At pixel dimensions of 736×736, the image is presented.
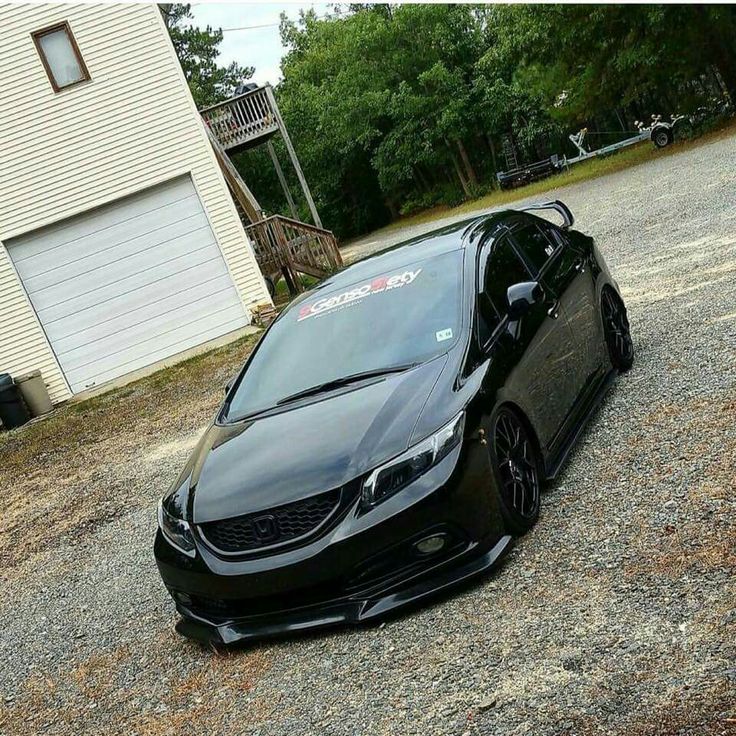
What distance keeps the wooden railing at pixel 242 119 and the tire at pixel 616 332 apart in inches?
786

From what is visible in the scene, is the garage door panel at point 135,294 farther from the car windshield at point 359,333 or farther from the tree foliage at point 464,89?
the tree foliage at point 464,89

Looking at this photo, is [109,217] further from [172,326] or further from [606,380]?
[606,380]

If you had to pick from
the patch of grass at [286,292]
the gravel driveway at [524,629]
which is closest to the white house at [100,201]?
the patch of grass at [286,292]

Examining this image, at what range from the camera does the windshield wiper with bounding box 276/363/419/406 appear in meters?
4.87

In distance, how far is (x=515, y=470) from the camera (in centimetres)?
457

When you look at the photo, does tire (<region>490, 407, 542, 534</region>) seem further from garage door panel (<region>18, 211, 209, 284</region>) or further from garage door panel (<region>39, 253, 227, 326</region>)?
garage door panel (<region>18, 211, 209, 284</region>)

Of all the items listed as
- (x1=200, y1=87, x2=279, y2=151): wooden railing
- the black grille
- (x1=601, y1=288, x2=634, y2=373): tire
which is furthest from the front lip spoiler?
(x1=200, y1=87, x2=279, y2=151): wooden railing

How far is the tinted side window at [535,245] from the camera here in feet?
19.6

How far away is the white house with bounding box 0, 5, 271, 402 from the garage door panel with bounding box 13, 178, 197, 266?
0.02 m

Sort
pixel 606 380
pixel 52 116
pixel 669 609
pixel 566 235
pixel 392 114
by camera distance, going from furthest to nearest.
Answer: pixel 392 114, pixel 52 116, pixel 566 235, pixel 606 380, pixel 669 609

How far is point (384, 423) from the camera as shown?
4.36 meters

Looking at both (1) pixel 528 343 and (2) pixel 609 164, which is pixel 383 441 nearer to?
(1) pixel 528 343

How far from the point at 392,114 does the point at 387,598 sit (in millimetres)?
40642

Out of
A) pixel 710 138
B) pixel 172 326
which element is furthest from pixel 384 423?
pixel 710 138
